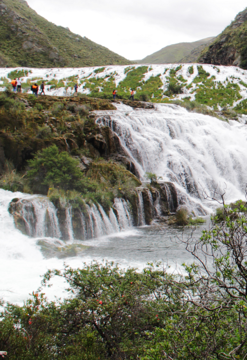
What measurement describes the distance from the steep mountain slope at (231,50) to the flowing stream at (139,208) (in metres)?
22.0

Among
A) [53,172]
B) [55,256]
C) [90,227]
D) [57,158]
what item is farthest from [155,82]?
[55,256]

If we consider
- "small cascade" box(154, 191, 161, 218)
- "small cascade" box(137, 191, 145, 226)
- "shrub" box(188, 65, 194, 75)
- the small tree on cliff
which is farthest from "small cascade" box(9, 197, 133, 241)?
"shrub" box(188, 65, 194, 75)

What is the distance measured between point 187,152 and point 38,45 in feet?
153

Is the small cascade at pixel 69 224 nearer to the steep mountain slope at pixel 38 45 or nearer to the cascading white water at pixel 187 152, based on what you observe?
the cascading white water at pixel 187 152

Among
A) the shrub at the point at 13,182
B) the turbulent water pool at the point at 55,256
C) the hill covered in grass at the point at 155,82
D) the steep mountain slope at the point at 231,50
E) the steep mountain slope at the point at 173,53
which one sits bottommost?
the turbulent water pool at the point at 55,256

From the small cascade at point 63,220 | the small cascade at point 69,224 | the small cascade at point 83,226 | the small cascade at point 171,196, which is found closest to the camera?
the small cascade at point 63,220

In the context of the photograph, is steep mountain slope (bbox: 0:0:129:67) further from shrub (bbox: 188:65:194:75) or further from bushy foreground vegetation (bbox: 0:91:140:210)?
bushy foreground vegetation (bbox: 0:91:140:210)

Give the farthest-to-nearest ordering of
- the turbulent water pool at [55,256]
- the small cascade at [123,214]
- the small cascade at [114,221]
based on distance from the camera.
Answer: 1. the small cascade at [123,214]
2. the small cascade at [114,221]
3. the turbulent water pool at [55,256]

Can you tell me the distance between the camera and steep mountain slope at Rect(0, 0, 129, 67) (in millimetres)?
50125

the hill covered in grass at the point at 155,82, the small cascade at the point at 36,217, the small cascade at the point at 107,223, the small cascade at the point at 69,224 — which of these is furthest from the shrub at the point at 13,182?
the hill covered in grass at the point at 155,82

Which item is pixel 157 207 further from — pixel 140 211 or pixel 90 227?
pixel 90 227

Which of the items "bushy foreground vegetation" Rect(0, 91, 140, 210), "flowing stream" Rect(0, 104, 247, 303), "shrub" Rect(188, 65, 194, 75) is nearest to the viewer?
"flowing stream" Rect(0, 104, 247, 303)

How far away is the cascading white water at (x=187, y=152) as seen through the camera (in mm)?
16109

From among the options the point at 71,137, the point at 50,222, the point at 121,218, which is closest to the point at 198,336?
the point at 50,222
